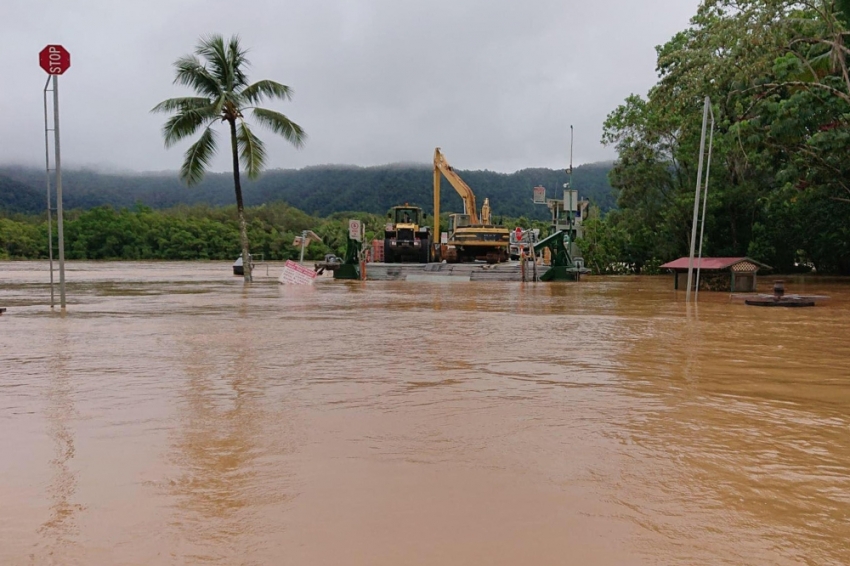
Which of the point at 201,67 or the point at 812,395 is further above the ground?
the point at 201,67

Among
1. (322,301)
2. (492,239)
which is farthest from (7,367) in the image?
(492,239)

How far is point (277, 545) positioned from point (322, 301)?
48.9ft

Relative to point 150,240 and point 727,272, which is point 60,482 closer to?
point 727,272

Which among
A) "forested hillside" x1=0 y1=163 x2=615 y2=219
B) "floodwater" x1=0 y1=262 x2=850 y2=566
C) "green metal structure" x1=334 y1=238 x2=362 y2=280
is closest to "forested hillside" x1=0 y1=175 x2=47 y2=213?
"forested hillside" x1=0 y1=163 x2=615 y2=219

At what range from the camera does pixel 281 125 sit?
2617cm

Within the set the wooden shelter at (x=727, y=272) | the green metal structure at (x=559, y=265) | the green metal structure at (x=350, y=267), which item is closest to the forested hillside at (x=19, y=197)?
the green metal structure at (x=350, y=267)

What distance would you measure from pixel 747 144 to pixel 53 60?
19461mm

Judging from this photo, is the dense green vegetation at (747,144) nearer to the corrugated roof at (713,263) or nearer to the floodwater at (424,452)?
the corrugated roof at (713,263)

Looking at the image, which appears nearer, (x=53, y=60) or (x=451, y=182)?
(x=53, y=60)

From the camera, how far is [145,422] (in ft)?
16.6

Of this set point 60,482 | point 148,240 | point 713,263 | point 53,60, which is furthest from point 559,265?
point 148,240

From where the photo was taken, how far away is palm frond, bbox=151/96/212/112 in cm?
2505

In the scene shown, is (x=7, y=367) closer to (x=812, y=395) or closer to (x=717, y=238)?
(x=812, y=395)

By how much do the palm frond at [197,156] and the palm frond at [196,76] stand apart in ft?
4.87
